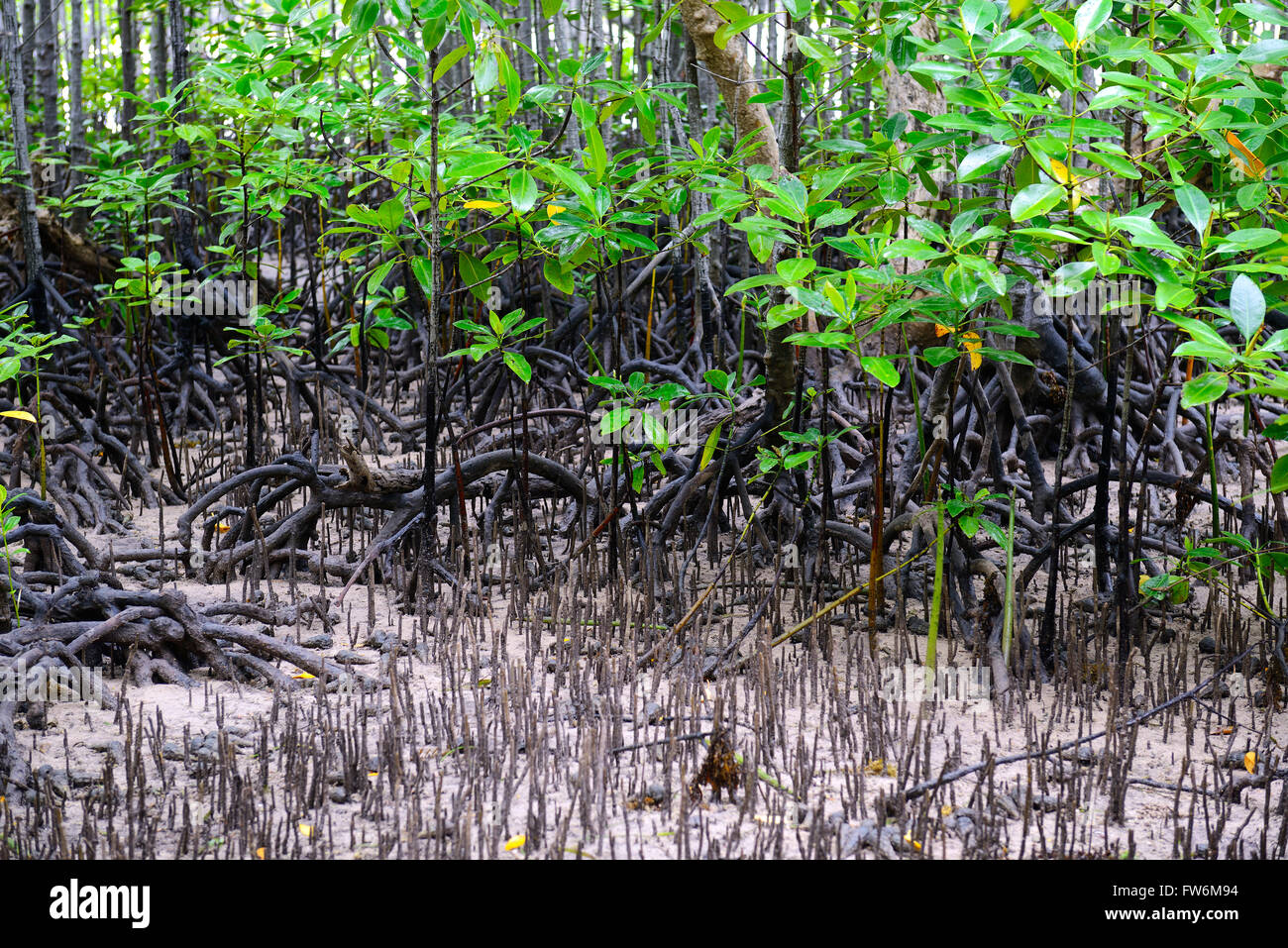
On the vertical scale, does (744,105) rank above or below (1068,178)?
above

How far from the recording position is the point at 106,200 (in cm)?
505

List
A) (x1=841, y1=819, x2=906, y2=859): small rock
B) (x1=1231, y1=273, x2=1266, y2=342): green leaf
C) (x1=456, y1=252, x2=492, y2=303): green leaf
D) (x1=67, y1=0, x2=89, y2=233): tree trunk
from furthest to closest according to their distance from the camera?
1. (x1=67, y1=0, x2=89, y2=233): tree trunk
2. (x1=456, y1=252, x2=492, y2=303): green leaf
3. (x1=841, y1=819, x2=906, y2=859): small rock
4. (x1=1231, y1=273, x2=1266, y2=342): green leaf

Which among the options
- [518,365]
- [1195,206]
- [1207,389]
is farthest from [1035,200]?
[518,365]

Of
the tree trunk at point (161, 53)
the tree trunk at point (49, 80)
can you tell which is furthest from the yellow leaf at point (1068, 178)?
the tree trunk at point (161, 53)

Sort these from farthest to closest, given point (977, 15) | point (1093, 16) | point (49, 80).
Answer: point (49, 80) → point (977, 15) → point (1093, 16)

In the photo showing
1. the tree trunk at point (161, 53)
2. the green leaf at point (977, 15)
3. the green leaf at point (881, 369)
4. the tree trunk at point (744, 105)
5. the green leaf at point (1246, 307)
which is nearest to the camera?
the green leaf at point (1246, 307)

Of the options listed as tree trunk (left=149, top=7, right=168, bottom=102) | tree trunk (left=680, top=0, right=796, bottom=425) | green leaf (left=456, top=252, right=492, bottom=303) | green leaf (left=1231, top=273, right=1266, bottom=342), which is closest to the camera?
green leaf (left=1231, top=273, right=1266, bottom=342)

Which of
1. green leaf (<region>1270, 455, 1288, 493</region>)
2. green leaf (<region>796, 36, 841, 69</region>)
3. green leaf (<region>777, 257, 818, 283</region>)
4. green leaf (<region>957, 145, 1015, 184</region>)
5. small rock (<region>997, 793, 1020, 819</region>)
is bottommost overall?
small rock (<region>997, 793, 1020, 819</region>)

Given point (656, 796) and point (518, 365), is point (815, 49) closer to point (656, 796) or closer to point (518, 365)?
point (518, 365)

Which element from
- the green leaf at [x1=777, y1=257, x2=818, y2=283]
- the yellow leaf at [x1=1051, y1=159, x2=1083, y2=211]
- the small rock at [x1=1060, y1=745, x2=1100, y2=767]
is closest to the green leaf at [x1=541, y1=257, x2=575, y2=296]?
the green leaf at [x1=777, y1=257, x2=818, y2=283]

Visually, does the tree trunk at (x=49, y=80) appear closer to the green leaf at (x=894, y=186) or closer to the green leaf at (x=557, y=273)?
the green leaf at (x=557, y=273)

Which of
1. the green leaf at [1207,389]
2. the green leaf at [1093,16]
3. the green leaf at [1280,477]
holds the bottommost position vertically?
the green leaf at [1280,477]

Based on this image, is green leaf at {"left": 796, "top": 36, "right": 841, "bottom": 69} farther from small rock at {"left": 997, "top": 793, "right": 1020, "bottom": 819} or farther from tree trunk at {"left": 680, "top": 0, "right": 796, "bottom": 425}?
small rock at {"left": 997, "top": 793, "right": 1020, "bottom": 819}
